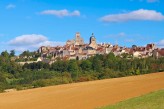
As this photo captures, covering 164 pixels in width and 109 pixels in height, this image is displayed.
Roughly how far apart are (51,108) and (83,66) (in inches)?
2369

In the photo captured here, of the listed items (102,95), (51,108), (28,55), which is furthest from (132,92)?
(28,55)

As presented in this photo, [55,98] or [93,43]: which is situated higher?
[93,43]

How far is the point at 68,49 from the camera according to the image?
6378 inches

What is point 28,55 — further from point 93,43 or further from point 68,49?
point 93,43

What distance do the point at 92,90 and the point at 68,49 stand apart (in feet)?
449

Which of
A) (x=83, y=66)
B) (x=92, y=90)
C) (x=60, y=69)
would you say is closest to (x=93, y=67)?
(x=83, y=66)

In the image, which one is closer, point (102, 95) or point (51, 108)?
point (51, 108)

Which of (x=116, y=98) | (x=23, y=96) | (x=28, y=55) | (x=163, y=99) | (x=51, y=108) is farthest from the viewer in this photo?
(x=28, y=55)

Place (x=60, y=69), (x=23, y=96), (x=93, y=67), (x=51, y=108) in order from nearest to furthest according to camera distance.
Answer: (x=51, y=108)
(x=23, y=96)
(x=93, y=67)
(x=60, y=69)

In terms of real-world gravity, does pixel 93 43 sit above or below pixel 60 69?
above

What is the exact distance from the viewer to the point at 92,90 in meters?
25.5

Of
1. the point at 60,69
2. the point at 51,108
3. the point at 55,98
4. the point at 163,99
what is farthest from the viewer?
the point at 60,69

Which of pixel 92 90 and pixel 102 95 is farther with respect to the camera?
pixel 92 90

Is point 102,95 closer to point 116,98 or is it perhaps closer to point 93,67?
point 116,98
